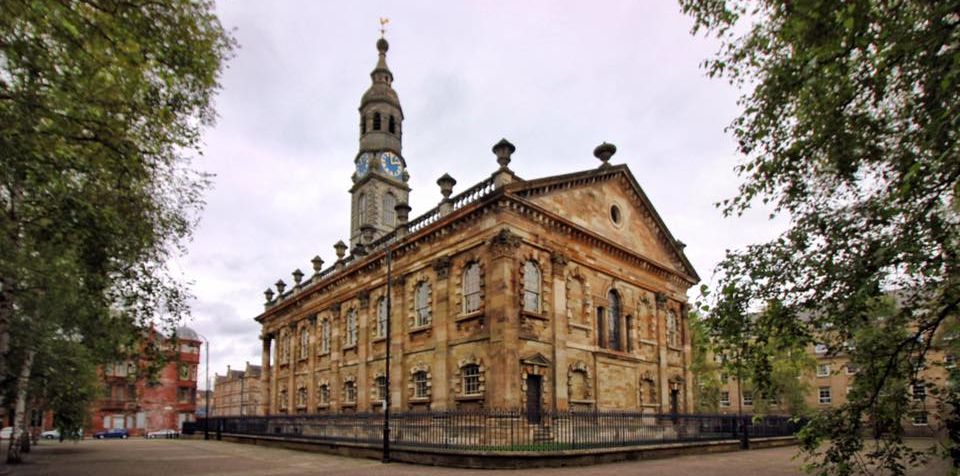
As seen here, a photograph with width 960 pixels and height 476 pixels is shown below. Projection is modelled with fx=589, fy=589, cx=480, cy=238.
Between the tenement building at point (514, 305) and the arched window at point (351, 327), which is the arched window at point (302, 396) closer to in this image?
the tenement building at point (514, 305)

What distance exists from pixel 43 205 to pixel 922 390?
44.3ft

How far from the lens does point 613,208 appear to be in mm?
27219

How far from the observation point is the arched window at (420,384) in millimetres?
24297

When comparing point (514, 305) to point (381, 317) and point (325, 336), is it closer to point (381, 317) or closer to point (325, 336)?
point (381, 317)

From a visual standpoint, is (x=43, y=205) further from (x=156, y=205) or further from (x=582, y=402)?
(x=582, y=402)

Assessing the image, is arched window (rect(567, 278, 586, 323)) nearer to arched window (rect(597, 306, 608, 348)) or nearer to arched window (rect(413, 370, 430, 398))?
arched window (rect(597, 306, 608, 348))

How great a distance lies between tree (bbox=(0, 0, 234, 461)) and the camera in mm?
8125

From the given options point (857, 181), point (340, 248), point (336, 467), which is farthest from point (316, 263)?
point (857, 181)

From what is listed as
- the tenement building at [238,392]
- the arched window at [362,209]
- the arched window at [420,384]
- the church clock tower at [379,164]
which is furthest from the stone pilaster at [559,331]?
the tenement building at [238,392]

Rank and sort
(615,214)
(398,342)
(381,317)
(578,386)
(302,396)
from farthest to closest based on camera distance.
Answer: (302,396), (381,317), (615,214), (398,342), (578,386)

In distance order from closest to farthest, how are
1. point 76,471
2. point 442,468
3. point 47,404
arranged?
1. point 442,468
2. point 76,471
3. point 47,404

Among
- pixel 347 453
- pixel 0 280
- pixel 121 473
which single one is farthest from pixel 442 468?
pixel 0 280

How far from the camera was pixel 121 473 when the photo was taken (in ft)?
57.2

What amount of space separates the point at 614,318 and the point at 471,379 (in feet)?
26.0
